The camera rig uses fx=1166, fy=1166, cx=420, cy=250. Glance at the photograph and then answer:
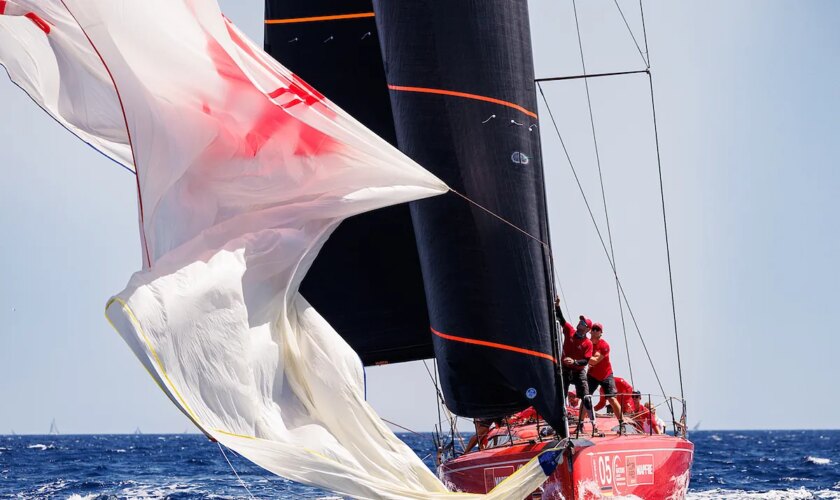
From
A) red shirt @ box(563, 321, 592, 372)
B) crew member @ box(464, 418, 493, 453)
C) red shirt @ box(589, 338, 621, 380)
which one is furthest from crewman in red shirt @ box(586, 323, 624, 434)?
crew member @ box(464, 418, 493, 453)

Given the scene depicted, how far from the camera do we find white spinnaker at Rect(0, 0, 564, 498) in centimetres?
719

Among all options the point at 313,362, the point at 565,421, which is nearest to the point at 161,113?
the point at 313,362

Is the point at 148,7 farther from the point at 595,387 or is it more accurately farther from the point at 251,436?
the point at 595,387

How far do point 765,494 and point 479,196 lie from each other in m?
14.1

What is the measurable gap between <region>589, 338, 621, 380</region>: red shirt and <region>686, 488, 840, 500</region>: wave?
8884mm

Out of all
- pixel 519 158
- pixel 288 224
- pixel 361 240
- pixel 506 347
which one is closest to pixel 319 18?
pixel 361 240

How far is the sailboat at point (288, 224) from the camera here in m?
7.21

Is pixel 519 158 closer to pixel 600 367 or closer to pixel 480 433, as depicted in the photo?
pixel 600 367

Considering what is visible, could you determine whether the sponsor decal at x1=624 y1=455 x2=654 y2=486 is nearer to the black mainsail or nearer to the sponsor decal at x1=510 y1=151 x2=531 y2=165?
the black mainsail

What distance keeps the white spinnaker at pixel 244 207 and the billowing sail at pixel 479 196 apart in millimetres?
2251

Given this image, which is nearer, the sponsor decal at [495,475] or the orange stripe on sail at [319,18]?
the sponsor decal at [495,475]

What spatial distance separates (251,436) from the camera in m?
7.16

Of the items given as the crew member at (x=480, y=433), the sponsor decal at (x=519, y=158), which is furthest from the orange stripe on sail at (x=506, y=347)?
the crew member at (x=480, y=433)

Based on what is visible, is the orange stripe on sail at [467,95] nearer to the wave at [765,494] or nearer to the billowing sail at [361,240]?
the billowing sail at [361,240]
